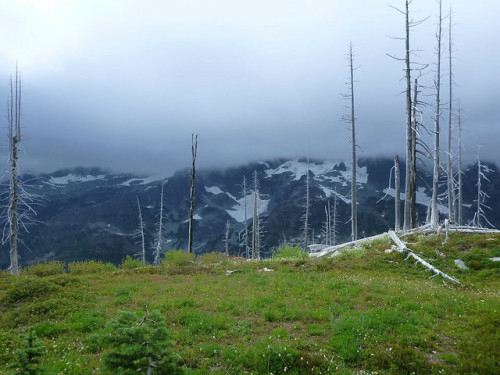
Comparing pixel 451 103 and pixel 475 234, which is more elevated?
pixel 451 103

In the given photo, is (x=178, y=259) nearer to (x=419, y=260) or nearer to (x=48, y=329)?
(x=48, y=329)

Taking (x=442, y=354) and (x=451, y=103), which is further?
(x=451, y=103)

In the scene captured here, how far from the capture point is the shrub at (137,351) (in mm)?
4895

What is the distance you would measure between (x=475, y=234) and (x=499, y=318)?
13234mm

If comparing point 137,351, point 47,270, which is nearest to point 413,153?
point 137,351

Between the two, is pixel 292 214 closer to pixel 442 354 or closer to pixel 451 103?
pixel 451 103

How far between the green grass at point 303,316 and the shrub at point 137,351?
1446 mm

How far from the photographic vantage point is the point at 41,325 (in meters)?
10.2

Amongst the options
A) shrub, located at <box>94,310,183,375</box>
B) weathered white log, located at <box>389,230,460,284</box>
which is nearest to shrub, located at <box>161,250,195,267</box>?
weathered white log, located at <box>389,230,460,284</box>

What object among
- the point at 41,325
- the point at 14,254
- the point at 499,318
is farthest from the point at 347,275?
the point at 14,254

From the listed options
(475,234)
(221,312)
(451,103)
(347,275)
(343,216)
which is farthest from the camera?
(343,216)

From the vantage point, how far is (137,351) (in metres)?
4.90

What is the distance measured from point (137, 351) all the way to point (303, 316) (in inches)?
261

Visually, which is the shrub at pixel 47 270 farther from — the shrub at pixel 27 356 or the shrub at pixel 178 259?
the shrub at pixel 27 356
